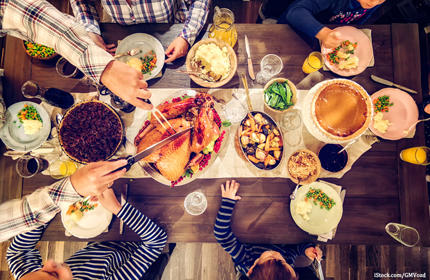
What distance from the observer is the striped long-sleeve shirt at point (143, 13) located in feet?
5.03

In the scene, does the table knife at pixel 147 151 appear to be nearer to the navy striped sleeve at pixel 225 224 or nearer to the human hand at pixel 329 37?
the navy striped sleeve at pixel 225 224

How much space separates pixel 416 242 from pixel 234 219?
3.71 feet

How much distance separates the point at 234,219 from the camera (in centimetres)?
151

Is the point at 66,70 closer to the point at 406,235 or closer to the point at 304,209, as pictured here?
the point at 304,209

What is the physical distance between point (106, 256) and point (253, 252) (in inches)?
43.1

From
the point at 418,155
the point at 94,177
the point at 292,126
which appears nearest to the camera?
the point at 94,177

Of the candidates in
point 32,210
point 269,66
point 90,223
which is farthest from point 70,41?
point 269,66

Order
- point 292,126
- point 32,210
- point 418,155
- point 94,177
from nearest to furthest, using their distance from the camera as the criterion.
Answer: point 94,177 → point 32,210 → point 418,155 → point 292,126

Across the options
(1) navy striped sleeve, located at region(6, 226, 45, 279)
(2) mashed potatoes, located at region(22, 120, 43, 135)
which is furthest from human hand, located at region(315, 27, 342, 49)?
(1) navy striped sleeve, located at region(6, 226, 45, 279)

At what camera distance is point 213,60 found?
4.69 feet

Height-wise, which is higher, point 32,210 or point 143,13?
point 143,13

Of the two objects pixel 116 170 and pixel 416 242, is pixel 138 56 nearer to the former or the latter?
pixel 116 170

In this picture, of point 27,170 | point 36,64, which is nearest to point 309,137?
point 27,170

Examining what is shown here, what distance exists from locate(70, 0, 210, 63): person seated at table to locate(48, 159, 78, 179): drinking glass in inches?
31.7
